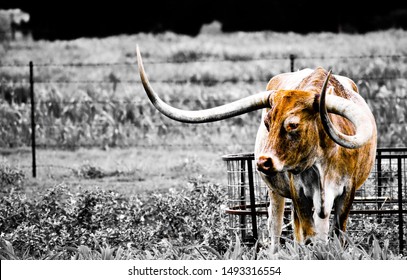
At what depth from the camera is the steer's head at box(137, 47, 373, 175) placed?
5.26 metres

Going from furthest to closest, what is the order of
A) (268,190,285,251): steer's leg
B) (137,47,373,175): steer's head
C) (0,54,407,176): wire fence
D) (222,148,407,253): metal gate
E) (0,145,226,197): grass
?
1. (0,54,407,176): wire fence
2. (0,145,226,197): grass
3. (222,148,407,253): metal gate
4. (268,190,285,251): steer's leg
5. (137,47,373,175): steer's head

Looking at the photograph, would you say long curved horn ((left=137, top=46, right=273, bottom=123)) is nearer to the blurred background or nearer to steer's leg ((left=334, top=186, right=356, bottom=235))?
steer's leg ((left=334, top=186, right=356, bottom=235))

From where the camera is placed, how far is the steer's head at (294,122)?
17.3 feet

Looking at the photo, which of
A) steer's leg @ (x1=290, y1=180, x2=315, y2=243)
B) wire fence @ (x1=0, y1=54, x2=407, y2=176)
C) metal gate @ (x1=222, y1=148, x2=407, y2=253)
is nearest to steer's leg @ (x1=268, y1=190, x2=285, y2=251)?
metal gate @ (x1=222, y1=148, x2=407, y2=253)

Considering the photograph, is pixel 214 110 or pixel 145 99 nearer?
pixel 214 110

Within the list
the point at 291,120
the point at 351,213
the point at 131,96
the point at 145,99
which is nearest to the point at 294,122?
the point at 291,120

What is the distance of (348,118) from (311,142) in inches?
9.7

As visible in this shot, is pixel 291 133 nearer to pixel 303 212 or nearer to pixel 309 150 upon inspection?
pixel 309 150

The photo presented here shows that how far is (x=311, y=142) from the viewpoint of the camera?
5445 mm

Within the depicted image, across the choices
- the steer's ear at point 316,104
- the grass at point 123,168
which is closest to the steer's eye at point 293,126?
the steer's ear at point 316,104

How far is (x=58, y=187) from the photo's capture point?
25.8 ft

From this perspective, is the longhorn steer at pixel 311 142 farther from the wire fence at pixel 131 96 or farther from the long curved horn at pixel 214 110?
the wire fence at pixel 131 96
